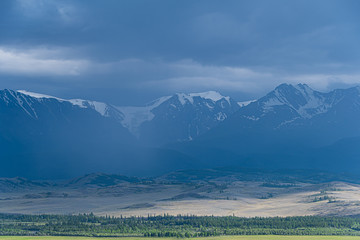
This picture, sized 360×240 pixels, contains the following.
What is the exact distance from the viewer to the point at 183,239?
196250 mm

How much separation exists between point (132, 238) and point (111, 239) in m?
6.09

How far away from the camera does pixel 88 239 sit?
651 ft

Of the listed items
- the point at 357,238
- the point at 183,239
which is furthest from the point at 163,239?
the point at 357,238

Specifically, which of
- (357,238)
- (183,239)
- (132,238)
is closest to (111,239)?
(132,238)

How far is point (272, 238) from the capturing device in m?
195

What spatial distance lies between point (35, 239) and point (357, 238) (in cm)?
8899

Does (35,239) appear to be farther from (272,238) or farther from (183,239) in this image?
(272,238)

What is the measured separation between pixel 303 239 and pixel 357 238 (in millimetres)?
14343

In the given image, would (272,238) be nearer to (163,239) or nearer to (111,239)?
(163,239)

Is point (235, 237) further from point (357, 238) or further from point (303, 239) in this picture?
point (357, 238)

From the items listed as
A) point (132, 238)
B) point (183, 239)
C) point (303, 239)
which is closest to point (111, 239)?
point (132, 238)

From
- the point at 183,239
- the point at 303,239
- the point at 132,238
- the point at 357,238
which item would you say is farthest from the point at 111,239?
the point at 357,238

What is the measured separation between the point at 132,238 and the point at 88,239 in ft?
40.5

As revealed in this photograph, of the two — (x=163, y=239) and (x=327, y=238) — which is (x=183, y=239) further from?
(x=327, y=238)
